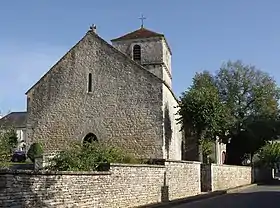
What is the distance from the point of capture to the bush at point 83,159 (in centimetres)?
1869

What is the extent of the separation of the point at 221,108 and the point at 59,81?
12.7m

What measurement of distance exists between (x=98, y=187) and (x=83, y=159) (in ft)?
10.4

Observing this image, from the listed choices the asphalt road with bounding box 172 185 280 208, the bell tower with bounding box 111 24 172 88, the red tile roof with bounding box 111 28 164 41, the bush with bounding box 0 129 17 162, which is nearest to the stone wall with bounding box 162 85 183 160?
the bell tower with bounding box 111 24 172 88

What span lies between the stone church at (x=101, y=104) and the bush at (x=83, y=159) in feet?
42.3

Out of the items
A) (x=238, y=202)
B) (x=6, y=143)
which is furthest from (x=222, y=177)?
(x=6, y=143)

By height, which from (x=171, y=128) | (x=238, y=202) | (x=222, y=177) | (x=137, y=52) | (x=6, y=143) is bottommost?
(x=238, y=202)

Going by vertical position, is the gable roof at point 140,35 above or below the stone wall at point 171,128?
above

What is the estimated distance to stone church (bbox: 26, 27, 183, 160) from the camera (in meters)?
35.8

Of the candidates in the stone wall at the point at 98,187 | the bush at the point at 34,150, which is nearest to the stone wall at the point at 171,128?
the bush at the point at 34,150

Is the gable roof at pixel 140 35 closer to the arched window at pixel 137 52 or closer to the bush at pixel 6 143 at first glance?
the arched window at pixel 137 52

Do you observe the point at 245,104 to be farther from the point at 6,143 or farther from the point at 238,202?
the point at 6,143

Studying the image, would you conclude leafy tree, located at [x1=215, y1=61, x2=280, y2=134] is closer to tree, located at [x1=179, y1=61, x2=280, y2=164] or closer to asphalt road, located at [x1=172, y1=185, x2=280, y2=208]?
tree, located at [x1=179, y1=61, x2=280, y2=164]

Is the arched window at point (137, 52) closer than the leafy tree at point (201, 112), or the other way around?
the leafy tree at point (201, 112)

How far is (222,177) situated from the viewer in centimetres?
3472
